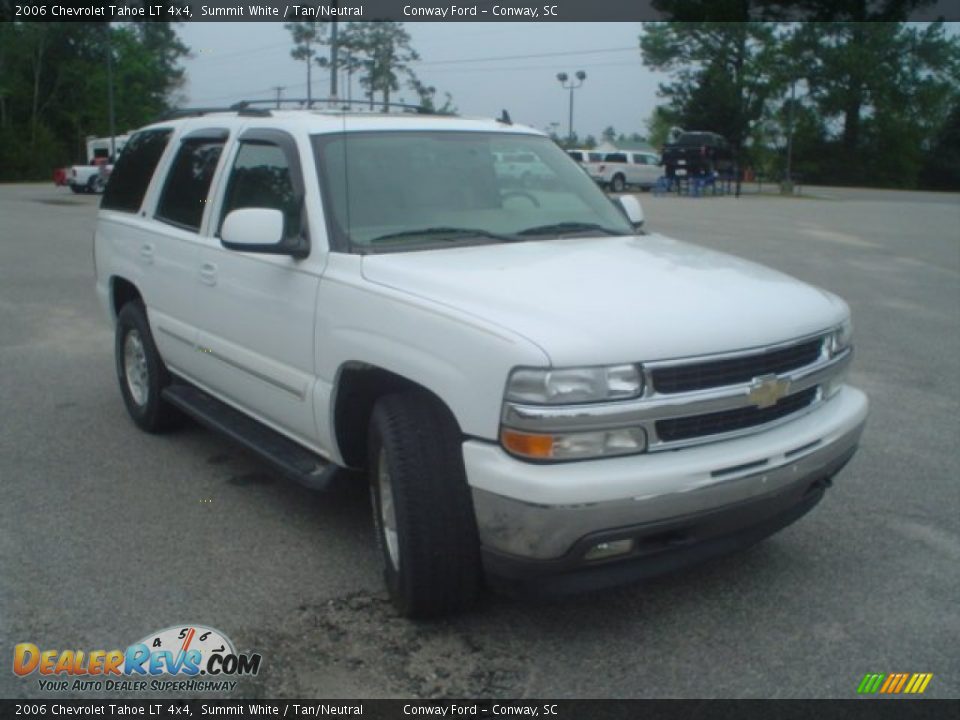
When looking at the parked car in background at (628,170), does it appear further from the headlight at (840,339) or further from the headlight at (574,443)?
the headlight at (574,443)

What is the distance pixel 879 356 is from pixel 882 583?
15.5ft

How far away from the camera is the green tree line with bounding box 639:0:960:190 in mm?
58312

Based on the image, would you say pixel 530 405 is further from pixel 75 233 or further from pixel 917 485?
pixel 75 233

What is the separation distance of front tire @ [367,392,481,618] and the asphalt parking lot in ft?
0.60

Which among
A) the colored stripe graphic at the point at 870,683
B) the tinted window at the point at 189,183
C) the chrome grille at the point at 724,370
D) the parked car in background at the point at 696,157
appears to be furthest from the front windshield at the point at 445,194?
the parked car in background at the point at 696,157

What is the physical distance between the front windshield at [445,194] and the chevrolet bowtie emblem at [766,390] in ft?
4.64

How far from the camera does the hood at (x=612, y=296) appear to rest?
3248 mm

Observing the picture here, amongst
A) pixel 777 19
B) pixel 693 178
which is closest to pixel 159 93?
pixel 777 19

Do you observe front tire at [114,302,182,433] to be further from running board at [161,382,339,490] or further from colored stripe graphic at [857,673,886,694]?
colored stripe graphic at [857,673,886,694]

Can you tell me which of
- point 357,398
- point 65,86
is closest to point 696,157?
point 357,398

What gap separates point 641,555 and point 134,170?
179 inches

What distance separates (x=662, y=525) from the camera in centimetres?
322

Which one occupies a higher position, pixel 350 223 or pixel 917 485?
pixel 350 223
